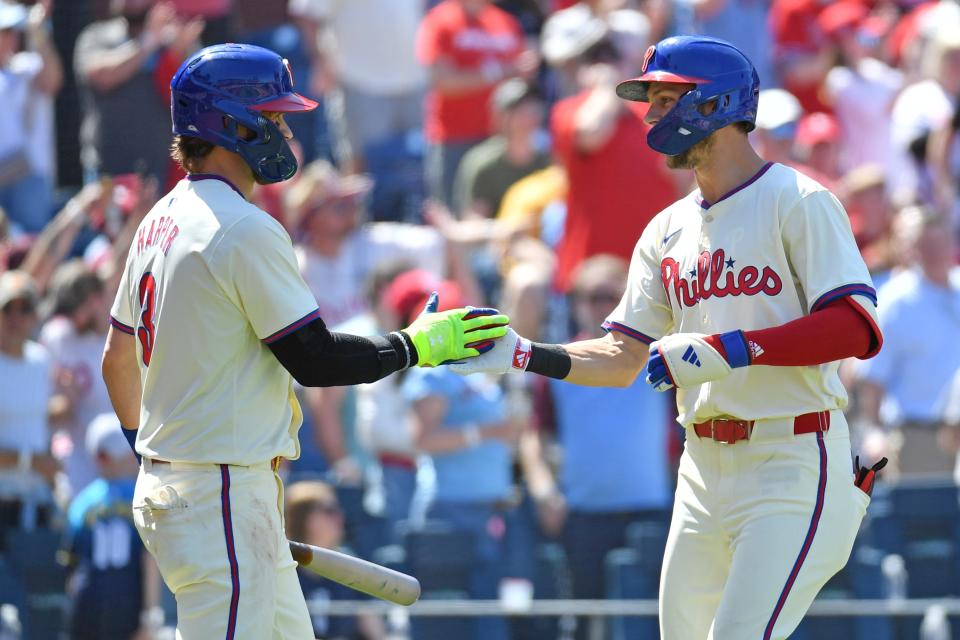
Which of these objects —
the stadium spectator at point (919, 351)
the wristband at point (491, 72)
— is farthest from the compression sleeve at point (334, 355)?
the wristband at point (491, 72)

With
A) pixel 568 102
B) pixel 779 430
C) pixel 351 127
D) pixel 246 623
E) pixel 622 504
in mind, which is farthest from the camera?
pixel 351 127

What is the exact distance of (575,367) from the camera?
4969 mm

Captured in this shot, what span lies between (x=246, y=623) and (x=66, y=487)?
4.39 meters

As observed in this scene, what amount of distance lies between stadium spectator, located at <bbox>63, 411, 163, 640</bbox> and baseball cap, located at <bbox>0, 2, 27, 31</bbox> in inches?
126

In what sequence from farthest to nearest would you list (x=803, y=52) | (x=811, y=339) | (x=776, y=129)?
(x=803, y=52)
(x=776, y=129)
(x=811, y=339)

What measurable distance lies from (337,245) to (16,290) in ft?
5.94

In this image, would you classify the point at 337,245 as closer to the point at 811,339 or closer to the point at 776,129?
the point at 776,129

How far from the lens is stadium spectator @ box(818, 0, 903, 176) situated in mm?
9984

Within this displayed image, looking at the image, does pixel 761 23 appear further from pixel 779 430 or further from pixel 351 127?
pixel 779 430

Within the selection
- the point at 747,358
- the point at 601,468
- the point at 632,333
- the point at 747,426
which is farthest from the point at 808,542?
the point at 601,468

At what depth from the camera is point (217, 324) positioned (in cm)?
425

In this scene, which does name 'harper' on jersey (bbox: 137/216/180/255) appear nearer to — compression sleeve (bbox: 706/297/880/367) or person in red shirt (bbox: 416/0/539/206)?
compression sleeve (bbox: 706/297/880/367)

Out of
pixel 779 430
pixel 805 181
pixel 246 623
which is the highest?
pixel 805 181

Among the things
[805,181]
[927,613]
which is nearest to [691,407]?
[805,181]
